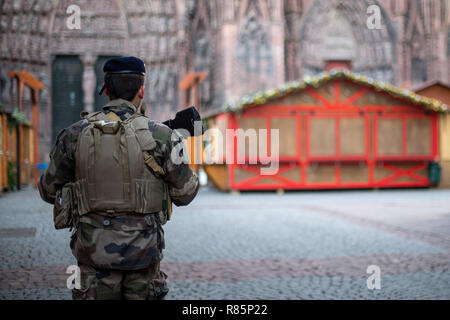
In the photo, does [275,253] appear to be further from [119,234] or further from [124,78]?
[124,78]

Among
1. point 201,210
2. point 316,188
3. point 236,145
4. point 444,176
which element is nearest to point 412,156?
point 444,176

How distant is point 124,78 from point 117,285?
97 cm

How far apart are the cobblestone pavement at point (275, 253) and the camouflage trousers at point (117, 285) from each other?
197cm

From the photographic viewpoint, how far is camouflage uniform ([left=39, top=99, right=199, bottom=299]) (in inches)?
100

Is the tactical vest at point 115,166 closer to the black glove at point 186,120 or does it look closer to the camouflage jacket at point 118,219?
the camouflage jacket at point 118,219

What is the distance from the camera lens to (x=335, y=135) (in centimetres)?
1664

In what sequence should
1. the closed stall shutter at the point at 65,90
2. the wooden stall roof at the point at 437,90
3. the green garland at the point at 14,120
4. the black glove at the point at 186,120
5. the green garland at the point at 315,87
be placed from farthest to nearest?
the closed stall shutter at the point at 65,90, the wooden stall roof at the point at 437,90, the green garland at the point at 14,120, the green garland at the point at 315,87, the black glove at the point at 186,120

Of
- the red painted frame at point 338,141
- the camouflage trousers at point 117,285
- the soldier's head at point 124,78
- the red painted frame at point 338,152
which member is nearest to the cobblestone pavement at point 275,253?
the camouflage trousers at point 117,285

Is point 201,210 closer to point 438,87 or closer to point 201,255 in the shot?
point 201,255

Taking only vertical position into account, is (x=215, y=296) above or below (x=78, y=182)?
below

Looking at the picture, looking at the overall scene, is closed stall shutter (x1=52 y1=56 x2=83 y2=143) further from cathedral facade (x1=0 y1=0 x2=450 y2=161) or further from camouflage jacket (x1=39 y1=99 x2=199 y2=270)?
camouflage jacket (x1=39 y1=99 x2=199 y2=270)

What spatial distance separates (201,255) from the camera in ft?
20.9

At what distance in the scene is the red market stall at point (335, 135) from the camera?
1606cm

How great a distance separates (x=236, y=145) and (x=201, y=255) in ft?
31.5
